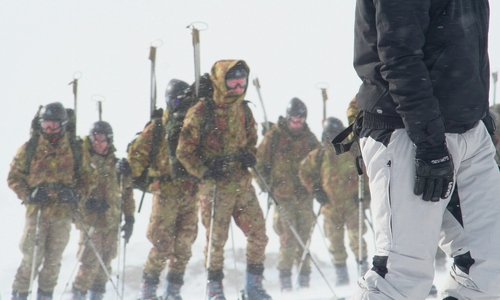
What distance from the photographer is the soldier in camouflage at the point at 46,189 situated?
7.35m

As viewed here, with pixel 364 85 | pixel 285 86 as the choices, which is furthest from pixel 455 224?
pixel 285 86

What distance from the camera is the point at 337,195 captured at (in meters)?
8.27

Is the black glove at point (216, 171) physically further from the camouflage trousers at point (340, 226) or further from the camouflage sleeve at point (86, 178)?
the camouflage trousers at point (340, 226)

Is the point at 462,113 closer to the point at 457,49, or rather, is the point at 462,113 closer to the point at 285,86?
Result: the point at 457,49

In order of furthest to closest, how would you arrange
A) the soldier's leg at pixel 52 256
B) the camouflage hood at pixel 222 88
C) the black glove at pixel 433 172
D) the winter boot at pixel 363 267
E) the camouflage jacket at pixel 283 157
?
1. the camouflage jacket at pixel 283 157
2. the soldier's leg at pixel 52 256
3. the camouflage hood at pixel 222 88
4. the winter boot at pixel 363 267
5. the black glove at pixel 433 172

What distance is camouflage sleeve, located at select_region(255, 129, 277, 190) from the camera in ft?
28.0

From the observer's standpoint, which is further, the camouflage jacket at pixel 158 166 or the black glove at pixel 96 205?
the black glove at pixel 96 205

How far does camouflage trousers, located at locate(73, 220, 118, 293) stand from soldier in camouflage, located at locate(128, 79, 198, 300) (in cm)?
165

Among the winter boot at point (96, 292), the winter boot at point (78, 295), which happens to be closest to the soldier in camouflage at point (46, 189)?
the winter boot at point (78, 295)

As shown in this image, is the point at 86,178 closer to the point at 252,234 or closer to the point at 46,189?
the point at 46,189

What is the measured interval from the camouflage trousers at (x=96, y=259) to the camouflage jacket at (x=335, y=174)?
9.81 feet

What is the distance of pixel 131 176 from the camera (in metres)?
7.21

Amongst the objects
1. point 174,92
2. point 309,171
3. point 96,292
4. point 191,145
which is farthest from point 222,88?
point 96,292

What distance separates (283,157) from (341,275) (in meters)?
1.84
